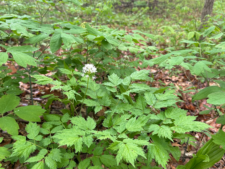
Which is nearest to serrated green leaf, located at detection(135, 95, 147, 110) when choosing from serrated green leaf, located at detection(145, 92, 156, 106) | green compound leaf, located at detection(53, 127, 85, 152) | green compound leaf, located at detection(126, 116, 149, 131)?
serrated green leaf, located at detection(145, 92, 156, 106)

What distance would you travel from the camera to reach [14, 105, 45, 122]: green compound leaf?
1350mm

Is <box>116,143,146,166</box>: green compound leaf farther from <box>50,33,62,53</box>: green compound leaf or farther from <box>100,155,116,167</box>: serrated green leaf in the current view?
<box>50,33,62,53</box>: green compound leaf

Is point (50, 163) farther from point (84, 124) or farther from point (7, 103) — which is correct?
point (7, 103)

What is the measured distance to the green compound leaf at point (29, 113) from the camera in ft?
4.43

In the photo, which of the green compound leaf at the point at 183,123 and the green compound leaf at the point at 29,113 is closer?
the green compound leaf at the point at 183,123

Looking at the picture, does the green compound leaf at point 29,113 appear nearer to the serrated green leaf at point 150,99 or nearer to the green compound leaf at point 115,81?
the green compound leaf at point 115,81

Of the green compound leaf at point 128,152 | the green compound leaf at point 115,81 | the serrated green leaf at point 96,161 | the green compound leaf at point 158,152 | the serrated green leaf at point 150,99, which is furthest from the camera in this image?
the green compound leaf at point 115,81

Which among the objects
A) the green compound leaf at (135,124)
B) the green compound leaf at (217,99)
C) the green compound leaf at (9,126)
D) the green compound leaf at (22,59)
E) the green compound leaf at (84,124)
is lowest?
the green compound leaf at (9,126)

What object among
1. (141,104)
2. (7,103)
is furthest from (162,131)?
(7,103)

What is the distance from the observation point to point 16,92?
66.5 inches

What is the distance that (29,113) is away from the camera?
138cm

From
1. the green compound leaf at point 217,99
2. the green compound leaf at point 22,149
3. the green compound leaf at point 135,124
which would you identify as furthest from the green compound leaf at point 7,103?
the green compound leaf at point 217,99

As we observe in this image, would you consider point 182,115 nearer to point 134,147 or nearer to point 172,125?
point 172,125

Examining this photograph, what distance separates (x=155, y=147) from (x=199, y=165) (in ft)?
1.70
